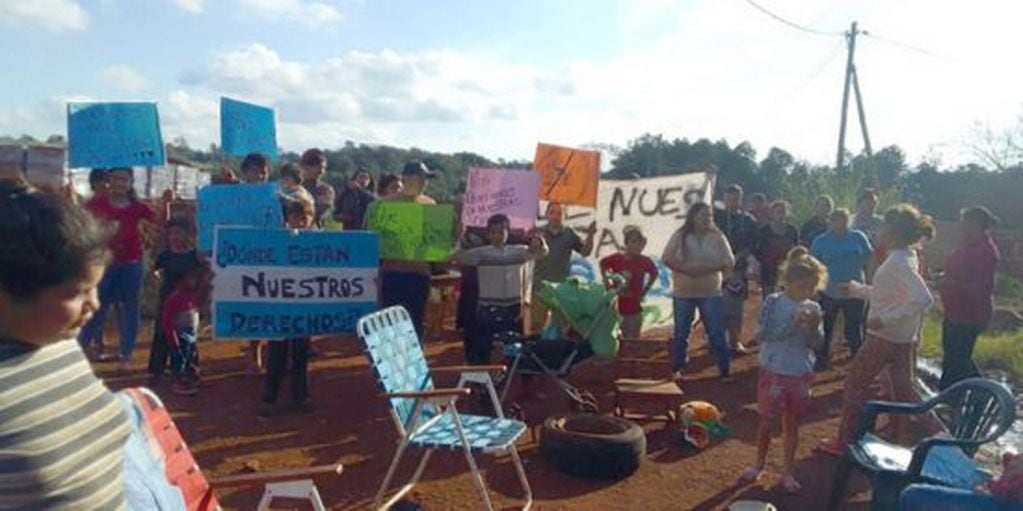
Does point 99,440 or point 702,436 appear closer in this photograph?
point 99,440

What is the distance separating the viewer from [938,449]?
4.82m

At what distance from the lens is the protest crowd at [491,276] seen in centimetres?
574

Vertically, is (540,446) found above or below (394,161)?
below

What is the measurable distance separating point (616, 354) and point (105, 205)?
4.54 m

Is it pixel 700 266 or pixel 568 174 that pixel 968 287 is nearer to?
pixel 700 266

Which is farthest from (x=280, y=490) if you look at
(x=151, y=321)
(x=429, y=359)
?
(x=151, y=321)

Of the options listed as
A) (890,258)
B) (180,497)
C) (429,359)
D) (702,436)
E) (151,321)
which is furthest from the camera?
(151,321)

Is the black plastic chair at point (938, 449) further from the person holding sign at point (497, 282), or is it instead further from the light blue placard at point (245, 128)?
the light blue placard at point (245, 128)

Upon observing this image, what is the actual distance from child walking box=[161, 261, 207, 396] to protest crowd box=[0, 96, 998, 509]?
0.04 feet

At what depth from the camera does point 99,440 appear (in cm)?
206

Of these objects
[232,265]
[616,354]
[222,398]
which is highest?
[232,265]

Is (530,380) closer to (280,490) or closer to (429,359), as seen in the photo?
(429,359)

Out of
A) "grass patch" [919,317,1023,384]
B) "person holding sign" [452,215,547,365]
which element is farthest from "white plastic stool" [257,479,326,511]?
"grass patch" [919,317,1023,384]

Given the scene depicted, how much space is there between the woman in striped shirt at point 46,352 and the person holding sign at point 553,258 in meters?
6.38
